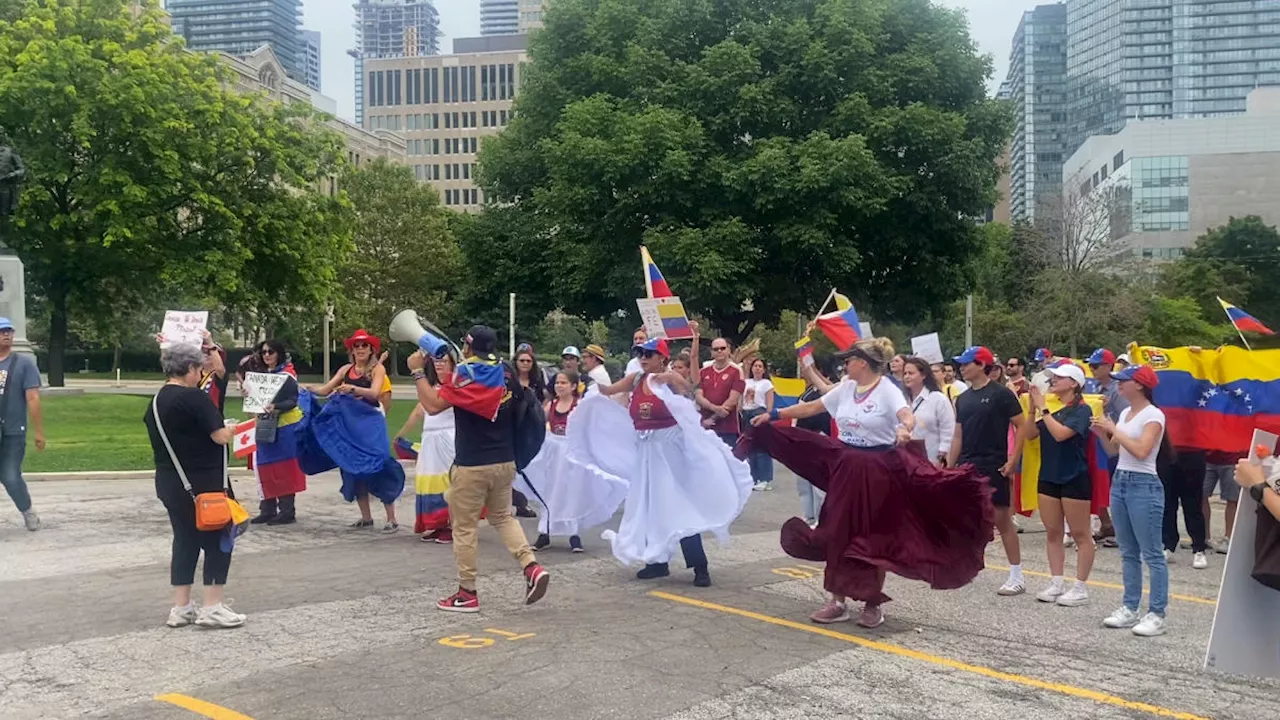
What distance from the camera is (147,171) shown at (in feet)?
98.4

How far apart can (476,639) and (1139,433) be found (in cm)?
429

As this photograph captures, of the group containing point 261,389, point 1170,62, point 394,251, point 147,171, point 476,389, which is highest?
point 1170,62

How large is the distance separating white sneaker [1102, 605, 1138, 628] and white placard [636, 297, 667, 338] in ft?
15.0

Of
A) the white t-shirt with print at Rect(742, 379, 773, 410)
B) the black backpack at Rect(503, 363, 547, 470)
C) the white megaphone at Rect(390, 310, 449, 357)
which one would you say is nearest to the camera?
the white megaphone at Rect(390, 310, 449, 357)

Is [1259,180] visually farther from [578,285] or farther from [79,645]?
[79,645]

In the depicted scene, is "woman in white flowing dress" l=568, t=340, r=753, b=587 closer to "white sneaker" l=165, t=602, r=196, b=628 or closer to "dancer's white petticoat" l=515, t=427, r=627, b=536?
"dancer's white petticoat" l=515, t=427, r=627, b=536

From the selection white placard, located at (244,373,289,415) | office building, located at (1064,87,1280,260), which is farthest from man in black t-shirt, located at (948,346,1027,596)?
office building, located at (1064,87,1280,260)

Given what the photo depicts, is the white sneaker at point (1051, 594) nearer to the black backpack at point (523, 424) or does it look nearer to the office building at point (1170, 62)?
the black backpack at point (523, 424)

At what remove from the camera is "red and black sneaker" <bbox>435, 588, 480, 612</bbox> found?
23.6ft

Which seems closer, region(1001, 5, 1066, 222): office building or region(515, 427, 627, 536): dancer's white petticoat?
region(515, 427, 627, 536): dancer's white petticoat

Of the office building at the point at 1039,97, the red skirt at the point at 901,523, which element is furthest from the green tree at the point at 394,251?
the office building at the point at 1039,97

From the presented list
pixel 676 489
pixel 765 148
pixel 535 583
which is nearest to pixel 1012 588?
pixel 676 489

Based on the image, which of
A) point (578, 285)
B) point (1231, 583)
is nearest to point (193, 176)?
point (578, 285)

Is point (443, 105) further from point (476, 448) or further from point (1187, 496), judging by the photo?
point (476, 448)
